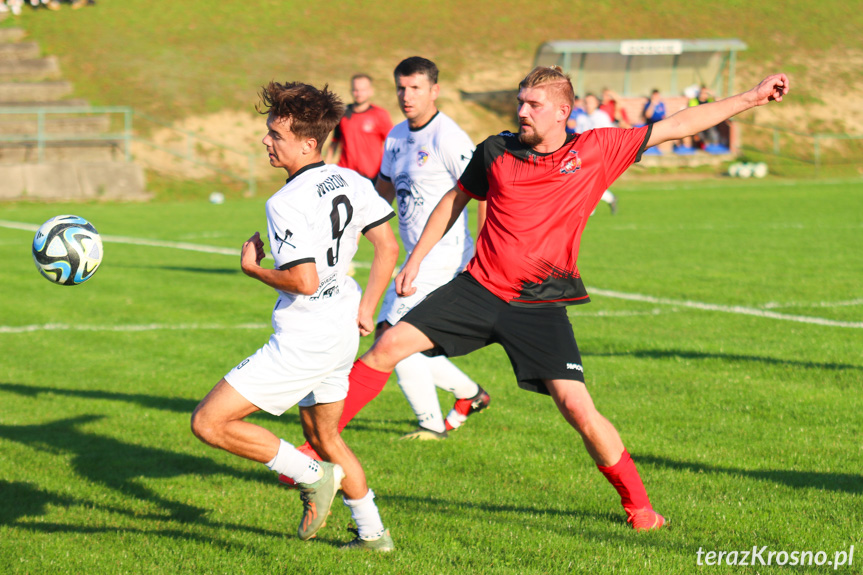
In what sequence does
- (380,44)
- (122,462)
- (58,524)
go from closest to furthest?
(58,524)
(122,462)
(380,44)

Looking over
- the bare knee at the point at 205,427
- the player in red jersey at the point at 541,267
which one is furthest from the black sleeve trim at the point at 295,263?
the player in red jersey at the point at 541,267

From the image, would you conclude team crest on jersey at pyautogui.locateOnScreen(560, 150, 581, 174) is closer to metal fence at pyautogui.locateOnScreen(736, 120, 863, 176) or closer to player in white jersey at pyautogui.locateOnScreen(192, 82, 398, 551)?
player in white jersey at pyautogui.locateOnScreen(192, 82, 398, 551)

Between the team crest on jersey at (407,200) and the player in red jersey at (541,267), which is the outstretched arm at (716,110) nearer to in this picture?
the player in red jersey at (541,267)

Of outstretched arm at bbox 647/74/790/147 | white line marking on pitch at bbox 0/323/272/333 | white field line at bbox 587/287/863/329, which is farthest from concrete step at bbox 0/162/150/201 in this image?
outstretched arm at bbox 647/74/790/147

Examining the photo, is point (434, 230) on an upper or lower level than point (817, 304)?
upper

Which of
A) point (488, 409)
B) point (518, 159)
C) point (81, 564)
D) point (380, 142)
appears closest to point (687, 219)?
point (380, 142)

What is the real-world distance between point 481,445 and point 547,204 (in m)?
2.04

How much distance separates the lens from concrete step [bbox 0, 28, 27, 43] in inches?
1427

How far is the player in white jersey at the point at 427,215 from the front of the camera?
20.5ft

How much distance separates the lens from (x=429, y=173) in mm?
6508

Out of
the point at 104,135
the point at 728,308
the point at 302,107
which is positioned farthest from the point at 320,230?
the point at 104,135

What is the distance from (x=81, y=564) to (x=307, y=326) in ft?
4.96

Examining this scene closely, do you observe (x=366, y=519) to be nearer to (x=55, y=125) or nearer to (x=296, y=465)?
(x=296, y=465)

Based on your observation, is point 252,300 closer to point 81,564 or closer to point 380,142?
point 380,142
